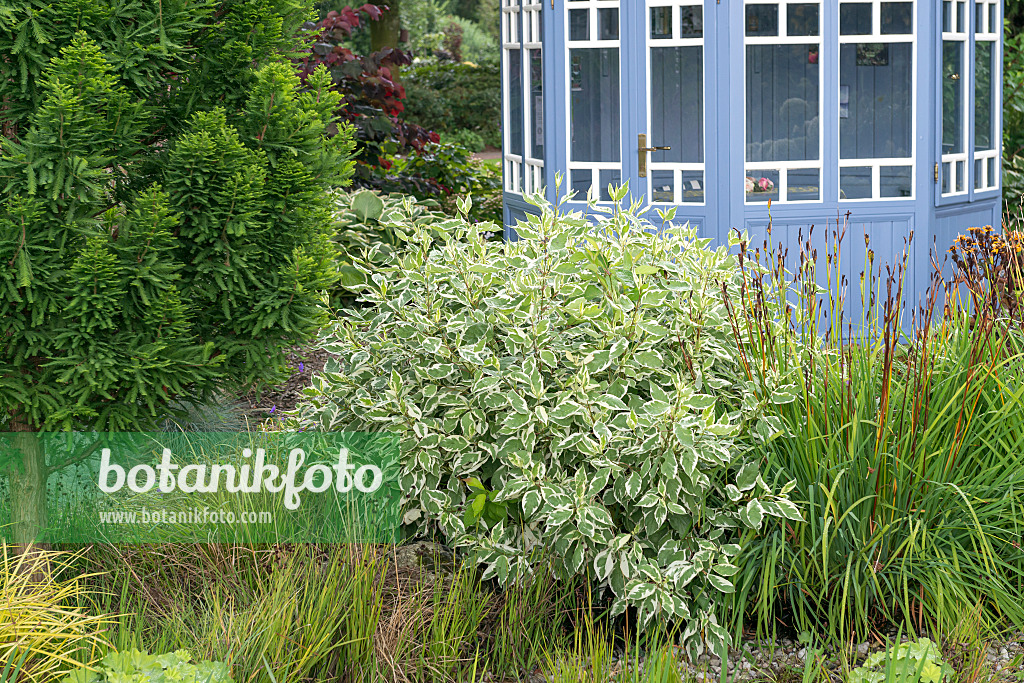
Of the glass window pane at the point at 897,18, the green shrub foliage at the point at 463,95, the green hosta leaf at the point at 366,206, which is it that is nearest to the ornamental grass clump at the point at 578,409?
the green hosta leaf at the point at 366,206

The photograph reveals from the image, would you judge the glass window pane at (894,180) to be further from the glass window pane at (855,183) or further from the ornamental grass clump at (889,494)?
the ornamental grass clump at (889,494)

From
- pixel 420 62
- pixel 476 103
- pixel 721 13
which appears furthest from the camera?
pixel 420 62

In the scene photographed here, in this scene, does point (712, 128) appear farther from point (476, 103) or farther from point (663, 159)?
point (476, 103)

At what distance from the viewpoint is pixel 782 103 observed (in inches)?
247

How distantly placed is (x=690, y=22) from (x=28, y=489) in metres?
4.61

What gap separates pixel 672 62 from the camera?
20.5 ft

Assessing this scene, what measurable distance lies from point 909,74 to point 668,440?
436cm

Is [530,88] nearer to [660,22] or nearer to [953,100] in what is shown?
[660,22]

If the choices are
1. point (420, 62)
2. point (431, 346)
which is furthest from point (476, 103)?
point (431, 346)

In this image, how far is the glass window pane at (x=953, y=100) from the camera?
6.54 meters

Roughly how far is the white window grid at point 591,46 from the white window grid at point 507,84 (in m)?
0.60

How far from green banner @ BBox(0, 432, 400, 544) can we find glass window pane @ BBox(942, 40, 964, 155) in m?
4.96

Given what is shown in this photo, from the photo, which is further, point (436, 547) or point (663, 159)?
point (663, 159)

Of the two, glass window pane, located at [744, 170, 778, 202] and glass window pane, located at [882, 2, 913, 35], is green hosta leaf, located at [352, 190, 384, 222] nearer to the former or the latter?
glass window pane, located at [744, 170, 778, 202]
